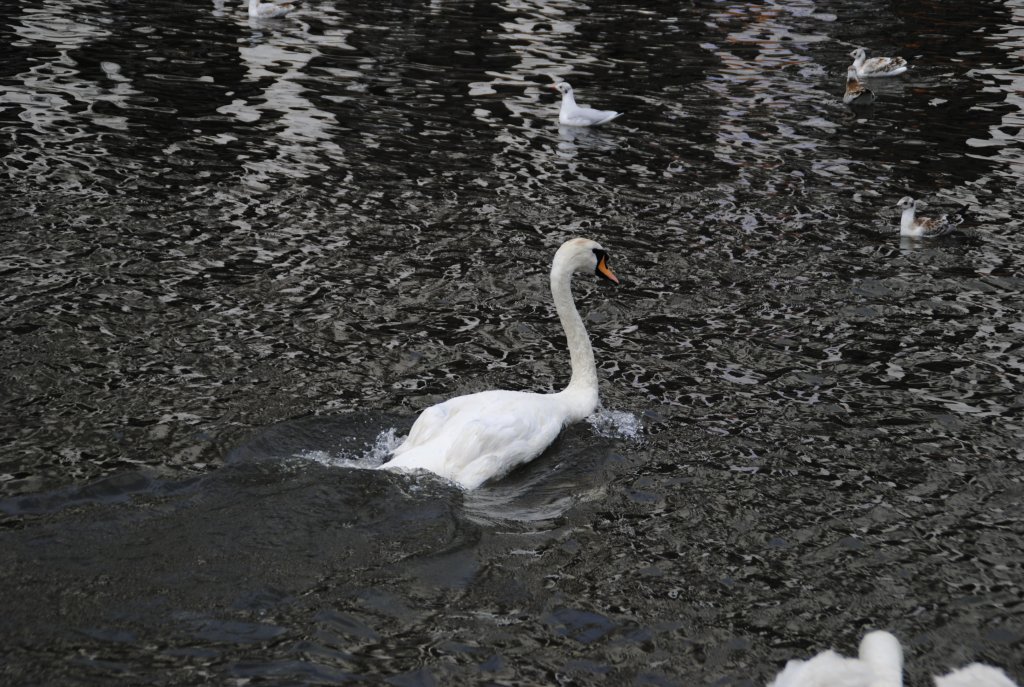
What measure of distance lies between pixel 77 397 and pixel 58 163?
6.65m

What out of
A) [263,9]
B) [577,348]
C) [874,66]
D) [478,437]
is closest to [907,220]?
[577,348]

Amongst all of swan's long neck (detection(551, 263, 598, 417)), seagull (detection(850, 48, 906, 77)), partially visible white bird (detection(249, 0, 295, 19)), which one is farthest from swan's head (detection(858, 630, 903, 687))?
partially visible white bird (detection(249, 0, 295, 19))

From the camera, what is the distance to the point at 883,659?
518 cm

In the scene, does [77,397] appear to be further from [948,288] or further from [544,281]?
[948,288]

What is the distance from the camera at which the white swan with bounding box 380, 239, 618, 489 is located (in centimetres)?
862

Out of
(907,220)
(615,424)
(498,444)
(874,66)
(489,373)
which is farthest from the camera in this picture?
(874,66)

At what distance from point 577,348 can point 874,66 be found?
13.6 m

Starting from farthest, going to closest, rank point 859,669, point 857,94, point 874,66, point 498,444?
point 874,66, point 857,94, point 498,444, point 859,669

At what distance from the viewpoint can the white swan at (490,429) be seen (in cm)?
862

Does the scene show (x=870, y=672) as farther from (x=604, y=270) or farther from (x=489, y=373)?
(x=489, y=373)

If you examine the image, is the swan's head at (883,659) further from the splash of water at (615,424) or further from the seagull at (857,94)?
the seagull at (857,94)

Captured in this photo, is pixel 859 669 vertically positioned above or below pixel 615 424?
above

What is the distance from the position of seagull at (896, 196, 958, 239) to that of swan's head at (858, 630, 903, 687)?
923cm

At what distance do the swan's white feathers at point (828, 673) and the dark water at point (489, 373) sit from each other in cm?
118
